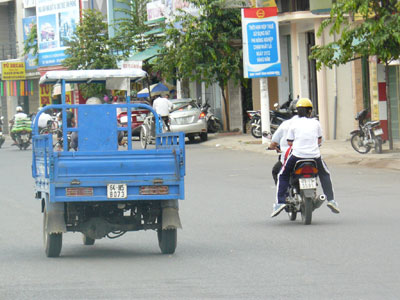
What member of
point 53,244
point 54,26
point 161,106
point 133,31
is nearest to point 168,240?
point 53,244

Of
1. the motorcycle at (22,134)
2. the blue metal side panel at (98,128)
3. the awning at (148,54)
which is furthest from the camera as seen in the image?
the awning at (148,54)

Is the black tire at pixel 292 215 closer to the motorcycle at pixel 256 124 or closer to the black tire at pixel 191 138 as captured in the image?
the motorcycle at pixel 256 124

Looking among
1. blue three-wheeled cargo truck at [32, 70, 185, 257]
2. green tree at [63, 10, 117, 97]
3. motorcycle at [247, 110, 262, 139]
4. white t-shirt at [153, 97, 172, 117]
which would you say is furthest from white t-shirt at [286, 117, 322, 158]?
green tree at [63, 10, 117, 97]

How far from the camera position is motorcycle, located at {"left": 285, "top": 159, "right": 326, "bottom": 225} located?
1186cm

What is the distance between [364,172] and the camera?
1978 cm

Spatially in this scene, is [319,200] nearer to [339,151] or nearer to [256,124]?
[339,151]

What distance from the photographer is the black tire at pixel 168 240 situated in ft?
32.4

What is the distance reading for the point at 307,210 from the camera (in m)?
12.0

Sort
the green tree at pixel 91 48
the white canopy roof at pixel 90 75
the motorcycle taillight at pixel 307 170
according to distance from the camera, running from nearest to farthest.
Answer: the white canopy roof at pixel 90 75 < the motorcycle taillight at pixel 307 170 < the green tree at pixel 91 48

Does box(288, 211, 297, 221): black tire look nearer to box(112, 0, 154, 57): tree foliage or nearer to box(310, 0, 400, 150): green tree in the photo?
box(310, 0, 400, 150): green tree

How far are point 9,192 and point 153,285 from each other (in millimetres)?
10892

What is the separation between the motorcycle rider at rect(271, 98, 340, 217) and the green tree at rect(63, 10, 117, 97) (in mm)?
38537

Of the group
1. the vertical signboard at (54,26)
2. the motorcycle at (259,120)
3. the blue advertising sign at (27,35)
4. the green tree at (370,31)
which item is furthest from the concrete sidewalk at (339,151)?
the blue advertising sign at (27,35)

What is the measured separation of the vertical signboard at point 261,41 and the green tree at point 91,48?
2232 cm
